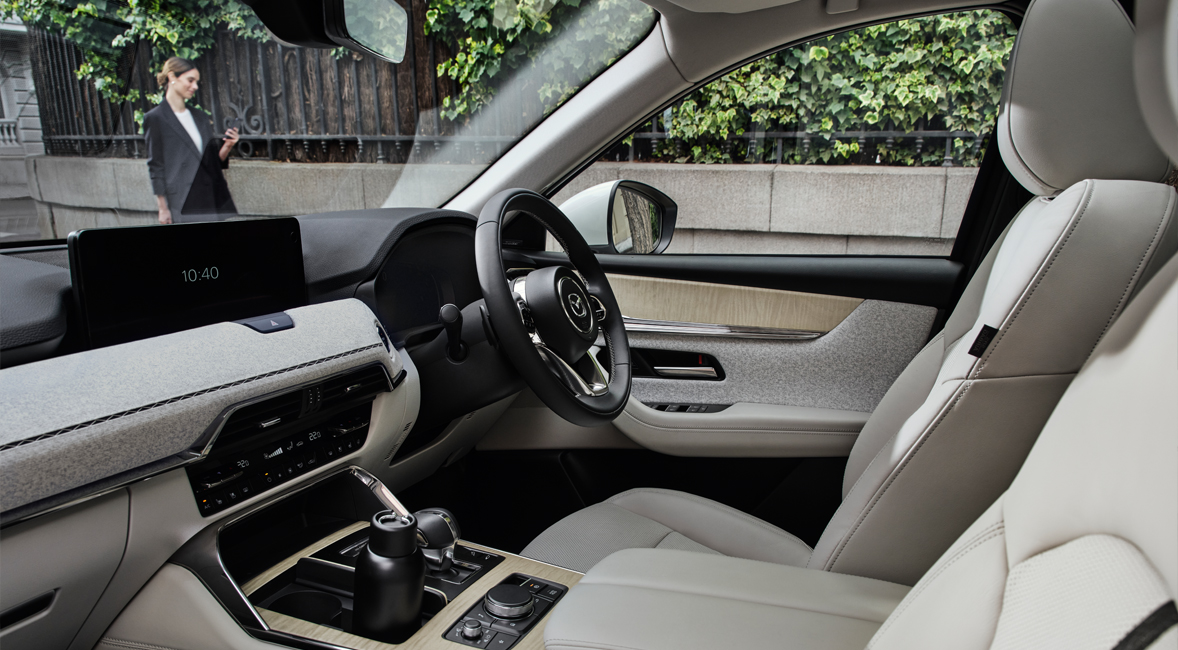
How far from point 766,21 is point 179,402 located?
1459 mm

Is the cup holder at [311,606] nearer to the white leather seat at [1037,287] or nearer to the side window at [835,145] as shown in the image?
the white leather seat at [1037,287]

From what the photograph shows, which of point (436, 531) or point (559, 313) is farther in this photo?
point (559, 313)

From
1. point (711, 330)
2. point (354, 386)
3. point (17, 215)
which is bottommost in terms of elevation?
point (711, 330)

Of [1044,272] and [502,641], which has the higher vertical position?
[1044,272]

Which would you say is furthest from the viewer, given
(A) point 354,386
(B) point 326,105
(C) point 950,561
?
(B) point 326,105

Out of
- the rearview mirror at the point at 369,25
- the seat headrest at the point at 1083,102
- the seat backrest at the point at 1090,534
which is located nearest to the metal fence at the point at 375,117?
the rearview mirror at the point at 369,25

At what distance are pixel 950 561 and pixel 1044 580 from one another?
18cm

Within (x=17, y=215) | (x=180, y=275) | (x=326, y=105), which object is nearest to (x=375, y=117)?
(x=326, y=105)

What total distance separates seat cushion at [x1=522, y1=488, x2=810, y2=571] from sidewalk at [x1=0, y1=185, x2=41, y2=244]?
3.30 feet

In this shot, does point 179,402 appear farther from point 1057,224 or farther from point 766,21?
point 766,21

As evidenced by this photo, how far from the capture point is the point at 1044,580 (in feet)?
1.94

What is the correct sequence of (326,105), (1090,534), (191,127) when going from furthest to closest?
(326,105) < (191,127) < (1090,534)

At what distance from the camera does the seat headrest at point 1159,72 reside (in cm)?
61

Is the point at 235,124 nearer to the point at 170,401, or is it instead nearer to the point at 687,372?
the point at 170,401
